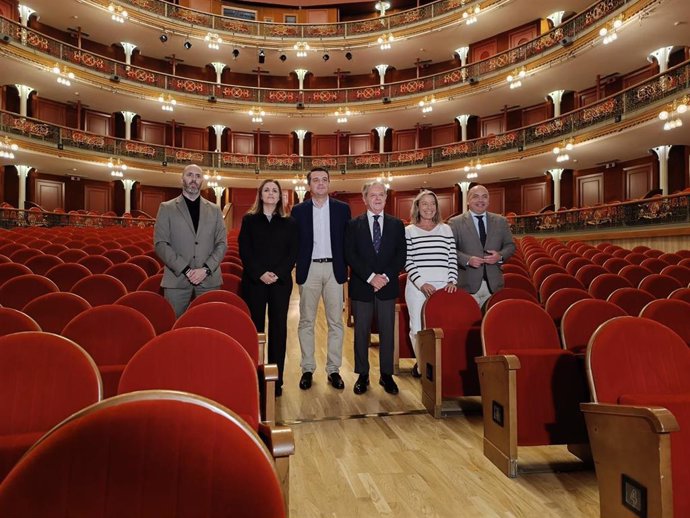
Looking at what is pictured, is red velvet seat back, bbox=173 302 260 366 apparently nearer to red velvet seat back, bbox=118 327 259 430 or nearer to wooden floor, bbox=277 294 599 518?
wooden floor, bbox=277 294 599 518

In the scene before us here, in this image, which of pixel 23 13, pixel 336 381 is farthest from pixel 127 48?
pixel 336 381

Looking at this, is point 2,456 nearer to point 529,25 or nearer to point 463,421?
point 463,421

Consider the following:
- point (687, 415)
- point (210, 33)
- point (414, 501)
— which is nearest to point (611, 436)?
point (687, 415)

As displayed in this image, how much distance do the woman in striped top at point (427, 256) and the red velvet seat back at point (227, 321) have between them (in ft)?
4.71

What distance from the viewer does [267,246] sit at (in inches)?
131

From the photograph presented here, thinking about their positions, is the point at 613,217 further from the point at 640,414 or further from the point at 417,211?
the point at 640,414

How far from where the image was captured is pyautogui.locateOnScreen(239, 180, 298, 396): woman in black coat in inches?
131

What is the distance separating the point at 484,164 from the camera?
17141 mm

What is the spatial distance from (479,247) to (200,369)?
2587 mm

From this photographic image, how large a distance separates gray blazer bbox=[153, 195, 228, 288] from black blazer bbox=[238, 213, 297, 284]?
0.72 ft

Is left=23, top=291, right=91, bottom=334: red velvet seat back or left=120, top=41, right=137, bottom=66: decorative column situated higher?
left=120, top=41, right=137, bottom=66: decorative column

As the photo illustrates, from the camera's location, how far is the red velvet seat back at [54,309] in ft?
8.56

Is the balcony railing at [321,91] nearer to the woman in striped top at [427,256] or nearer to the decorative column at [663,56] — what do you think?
the decorative column at [663,56]

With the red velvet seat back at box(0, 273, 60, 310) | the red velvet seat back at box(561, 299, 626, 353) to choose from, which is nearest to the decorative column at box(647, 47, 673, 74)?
the red velvet seat back at box(561, 299, 626, 353)
